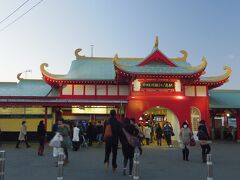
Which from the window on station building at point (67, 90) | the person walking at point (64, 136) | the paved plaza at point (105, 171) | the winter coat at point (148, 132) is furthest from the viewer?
the window on station building at point (67, 90)

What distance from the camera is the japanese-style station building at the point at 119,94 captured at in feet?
71.0

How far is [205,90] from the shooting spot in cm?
2412

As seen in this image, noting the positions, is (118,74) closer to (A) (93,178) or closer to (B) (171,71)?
(B) (171,71)

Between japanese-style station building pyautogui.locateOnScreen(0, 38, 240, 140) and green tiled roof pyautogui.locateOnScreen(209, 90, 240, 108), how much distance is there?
9 cm

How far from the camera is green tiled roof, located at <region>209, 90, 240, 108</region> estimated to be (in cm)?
2497

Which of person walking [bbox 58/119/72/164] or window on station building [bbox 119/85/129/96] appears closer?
person walking [bbox 58/119/72/164]

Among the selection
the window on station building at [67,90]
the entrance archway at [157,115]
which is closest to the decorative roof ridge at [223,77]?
the entrance archway at [157,115]

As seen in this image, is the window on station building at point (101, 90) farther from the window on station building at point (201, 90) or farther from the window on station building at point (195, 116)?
the window on station building at point (201, 90)

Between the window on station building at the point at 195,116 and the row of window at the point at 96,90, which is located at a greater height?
the row of window at the point at 96,90

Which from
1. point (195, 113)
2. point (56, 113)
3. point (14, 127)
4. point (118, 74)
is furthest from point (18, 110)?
point (195, 113)

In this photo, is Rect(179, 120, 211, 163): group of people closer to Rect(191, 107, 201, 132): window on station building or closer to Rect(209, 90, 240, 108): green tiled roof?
Rect(191, 107, 201, 132): window on station building

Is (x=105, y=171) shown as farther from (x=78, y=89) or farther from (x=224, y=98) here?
(x=224, y=98)

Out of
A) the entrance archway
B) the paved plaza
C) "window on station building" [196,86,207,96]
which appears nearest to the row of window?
the entrance archway

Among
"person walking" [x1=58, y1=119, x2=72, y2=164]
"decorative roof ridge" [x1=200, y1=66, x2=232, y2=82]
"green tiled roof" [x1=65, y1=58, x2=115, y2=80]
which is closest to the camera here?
"person walking" [x1=58, y1=119, x2=72, y2=164]
